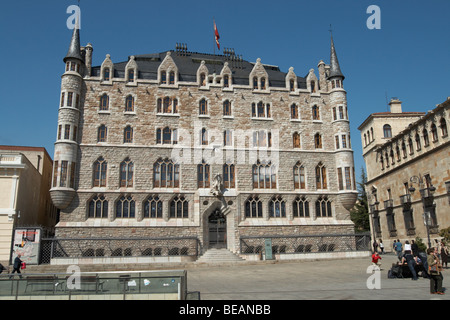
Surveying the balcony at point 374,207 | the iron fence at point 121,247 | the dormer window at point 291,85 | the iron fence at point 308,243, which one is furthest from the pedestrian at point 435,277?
the balcony at point 374,207

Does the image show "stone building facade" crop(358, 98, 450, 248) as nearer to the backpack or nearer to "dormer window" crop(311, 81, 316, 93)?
the backpack

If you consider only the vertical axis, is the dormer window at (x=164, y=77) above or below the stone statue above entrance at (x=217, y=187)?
above

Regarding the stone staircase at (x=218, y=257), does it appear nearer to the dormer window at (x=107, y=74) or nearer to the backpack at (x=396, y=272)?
the backpack at (x=396, y=272)

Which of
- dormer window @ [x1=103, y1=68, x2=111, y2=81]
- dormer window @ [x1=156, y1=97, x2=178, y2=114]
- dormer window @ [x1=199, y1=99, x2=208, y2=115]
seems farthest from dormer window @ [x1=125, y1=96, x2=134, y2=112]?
dormer window @ [x1=199, y1=99, x2=208, y2=115]

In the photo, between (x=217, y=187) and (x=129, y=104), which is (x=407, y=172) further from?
(x=129, y=104)

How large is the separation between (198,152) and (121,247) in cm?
978

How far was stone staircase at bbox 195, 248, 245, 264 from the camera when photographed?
26972 millimetres

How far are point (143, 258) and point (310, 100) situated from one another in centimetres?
2033

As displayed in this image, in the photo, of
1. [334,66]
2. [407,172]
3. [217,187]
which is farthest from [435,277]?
[407,172]

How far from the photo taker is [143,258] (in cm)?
2609

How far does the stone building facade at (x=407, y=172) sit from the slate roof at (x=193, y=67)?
11.8 metres

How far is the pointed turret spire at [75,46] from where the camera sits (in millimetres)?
30969
